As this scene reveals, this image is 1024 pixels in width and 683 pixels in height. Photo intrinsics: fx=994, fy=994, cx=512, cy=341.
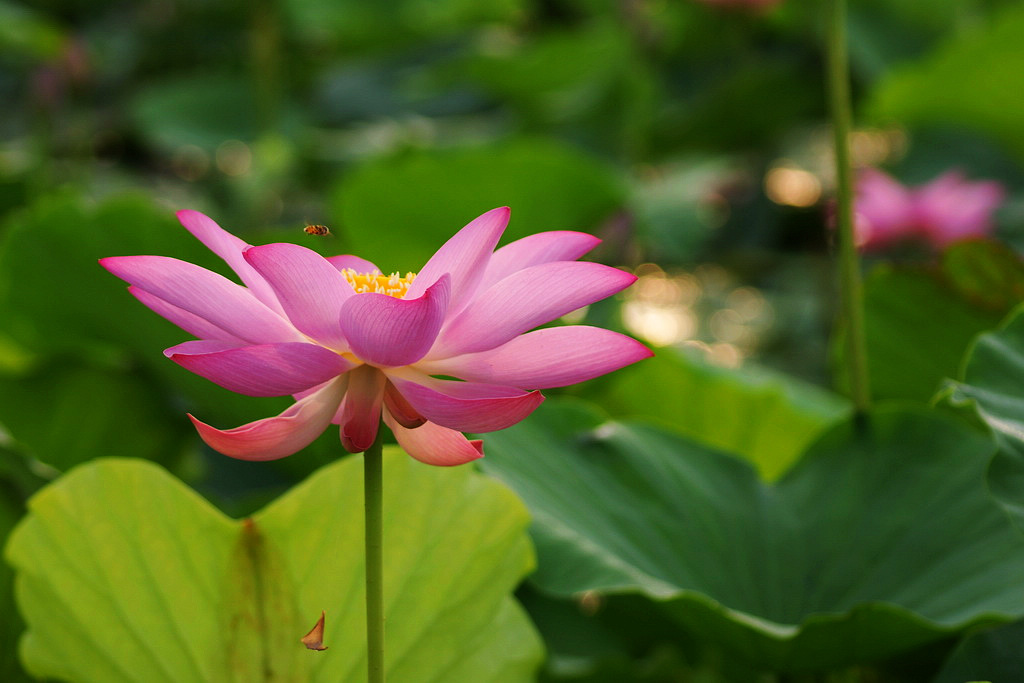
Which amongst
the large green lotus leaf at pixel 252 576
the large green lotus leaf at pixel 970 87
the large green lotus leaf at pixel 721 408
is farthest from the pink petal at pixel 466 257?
the large green lotus leaf at pixel 970 87

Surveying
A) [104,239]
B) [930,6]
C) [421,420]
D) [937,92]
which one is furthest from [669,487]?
[930,6]

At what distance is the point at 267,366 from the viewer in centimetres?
25

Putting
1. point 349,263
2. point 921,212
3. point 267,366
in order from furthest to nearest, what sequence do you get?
point 921,212 → point 349,263 → point 267,366

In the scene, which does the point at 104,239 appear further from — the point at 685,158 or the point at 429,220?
the point at 685,158

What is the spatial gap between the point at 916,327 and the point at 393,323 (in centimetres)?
44

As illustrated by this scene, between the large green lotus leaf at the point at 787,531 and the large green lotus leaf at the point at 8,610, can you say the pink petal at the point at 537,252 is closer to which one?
the large green lotus leaf at the point at 787,531

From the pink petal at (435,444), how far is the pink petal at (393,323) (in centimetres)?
3

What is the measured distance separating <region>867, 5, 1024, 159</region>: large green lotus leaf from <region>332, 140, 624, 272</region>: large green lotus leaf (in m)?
0.51

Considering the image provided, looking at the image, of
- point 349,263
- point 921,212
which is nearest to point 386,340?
point 349,263

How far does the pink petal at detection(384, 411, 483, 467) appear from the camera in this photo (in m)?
0.27

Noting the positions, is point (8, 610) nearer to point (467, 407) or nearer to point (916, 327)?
point (467, 407)

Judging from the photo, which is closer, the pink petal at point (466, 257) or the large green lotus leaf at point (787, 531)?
the pink petal at point (466, 257)

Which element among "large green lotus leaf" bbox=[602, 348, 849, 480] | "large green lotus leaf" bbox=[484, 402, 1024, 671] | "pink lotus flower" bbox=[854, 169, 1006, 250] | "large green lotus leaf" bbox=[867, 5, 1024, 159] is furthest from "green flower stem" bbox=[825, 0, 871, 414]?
"large green lotus leaf" bbox=[867, 5, 1024, 159]

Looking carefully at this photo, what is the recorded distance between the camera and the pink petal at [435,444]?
0.90ft
